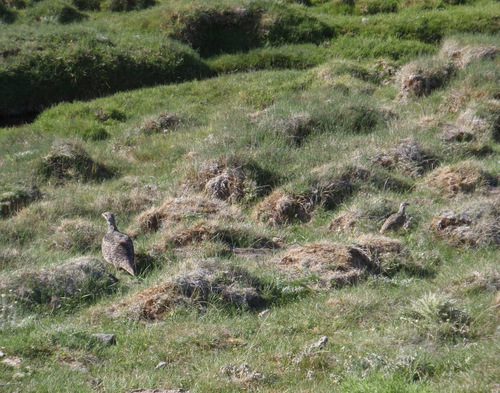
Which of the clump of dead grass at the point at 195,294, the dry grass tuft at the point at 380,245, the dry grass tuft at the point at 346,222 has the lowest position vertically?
the dry grass tuft at the point at 346,222

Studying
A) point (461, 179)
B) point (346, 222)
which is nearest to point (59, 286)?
point (346, 222)

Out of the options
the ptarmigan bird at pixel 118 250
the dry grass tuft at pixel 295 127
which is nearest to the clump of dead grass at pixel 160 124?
the dry grass tuft at pixel 295 127

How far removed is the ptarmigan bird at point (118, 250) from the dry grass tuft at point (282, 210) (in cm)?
239

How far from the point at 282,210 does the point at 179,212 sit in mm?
1556

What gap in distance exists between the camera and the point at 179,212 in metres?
9.91

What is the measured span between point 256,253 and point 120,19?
46.3ft

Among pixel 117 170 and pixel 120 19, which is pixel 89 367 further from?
pixel 120 19

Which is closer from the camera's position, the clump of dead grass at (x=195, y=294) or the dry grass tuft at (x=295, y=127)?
the clump of dead grass at (x=195, y=294)

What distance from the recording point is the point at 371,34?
63.9 ft

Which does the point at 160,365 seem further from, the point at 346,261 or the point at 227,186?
the point at 227,186

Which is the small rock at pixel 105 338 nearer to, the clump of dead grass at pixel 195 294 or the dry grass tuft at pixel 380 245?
the clump of dead grass at pixel 195 294

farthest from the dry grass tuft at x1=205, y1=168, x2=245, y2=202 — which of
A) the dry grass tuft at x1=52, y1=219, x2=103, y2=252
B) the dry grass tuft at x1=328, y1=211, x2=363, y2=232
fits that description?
the dry grass tuft at x1=52, y1=219, x2=103, y2=252

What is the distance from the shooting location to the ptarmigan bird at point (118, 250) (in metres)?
8.30

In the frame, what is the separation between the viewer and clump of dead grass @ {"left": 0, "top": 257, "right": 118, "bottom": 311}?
715cm
